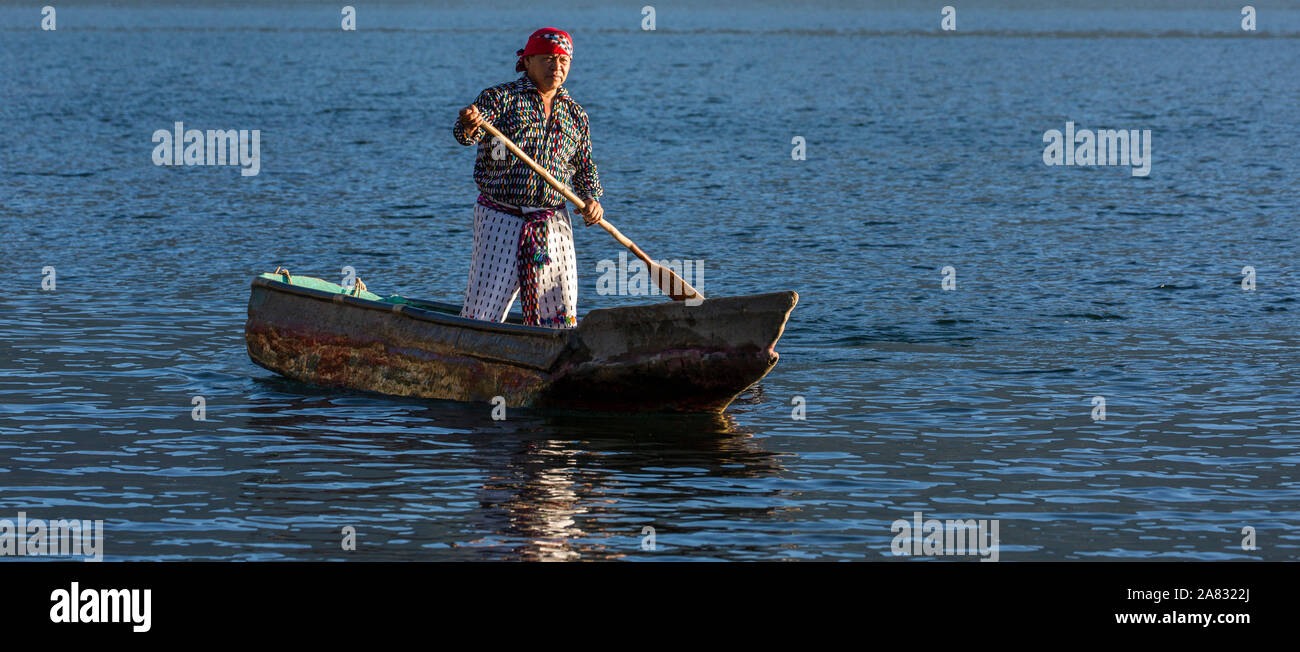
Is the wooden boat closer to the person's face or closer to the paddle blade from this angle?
the paddle blade

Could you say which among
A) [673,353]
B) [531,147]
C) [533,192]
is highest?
[531,147]

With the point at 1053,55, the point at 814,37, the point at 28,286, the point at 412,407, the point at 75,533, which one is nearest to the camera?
the point at 75,533

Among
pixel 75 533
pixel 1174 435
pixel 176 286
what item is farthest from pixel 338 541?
pixel 176 286

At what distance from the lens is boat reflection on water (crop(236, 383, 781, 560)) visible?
848 centimetres

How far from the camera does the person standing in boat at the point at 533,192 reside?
10516 mm

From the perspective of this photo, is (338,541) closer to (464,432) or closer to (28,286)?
(464,432)

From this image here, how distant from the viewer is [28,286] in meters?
16.3

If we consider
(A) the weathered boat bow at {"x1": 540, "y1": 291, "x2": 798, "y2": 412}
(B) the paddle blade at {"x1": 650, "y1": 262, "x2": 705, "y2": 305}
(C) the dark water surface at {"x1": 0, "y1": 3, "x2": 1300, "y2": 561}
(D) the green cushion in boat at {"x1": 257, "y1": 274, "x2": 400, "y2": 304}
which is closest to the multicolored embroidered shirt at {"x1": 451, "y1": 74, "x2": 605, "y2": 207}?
(B) the paddle blade at {"x1": 650, "y1": 262, "x2": 705, "y2": 305}

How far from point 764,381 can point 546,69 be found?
10.7ft

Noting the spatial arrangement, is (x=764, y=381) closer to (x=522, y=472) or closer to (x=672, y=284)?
(x=672, y=284)

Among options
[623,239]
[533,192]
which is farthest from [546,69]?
[623,239]

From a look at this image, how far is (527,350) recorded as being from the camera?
36.0ft

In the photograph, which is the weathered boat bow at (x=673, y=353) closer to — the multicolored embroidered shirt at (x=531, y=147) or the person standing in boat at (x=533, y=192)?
the person standing in boat at (x=533, y=192)
